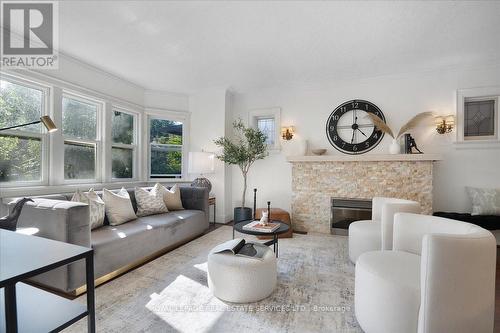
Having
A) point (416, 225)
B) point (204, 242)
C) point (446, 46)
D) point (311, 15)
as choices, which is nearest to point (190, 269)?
point (204, 242)

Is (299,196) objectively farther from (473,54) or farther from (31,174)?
(31,174)

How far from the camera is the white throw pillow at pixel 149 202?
10.7 ft

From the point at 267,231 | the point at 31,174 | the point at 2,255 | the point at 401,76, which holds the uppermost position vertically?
the point at 401,76

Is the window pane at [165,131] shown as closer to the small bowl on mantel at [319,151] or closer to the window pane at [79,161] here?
the window pane at [79,161]

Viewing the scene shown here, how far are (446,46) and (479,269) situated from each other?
9.94ft

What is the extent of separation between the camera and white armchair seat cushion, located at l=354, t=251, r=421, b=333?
1.37m

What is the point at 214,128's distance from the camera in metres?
4.74

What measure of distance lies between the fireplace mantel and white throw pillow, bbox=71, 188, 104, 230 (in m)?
2.94

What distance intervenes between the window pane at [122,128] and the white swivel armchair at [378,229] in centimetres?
405

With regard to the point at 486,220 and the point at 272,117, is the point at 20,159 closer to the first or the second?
the point at 272,117

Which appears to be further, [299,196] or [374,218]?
[299,196]

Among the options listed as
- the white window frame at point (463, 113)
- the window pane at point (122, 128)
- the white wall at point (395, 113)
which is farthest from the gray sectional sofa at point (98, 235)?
the white window frame at point (463, 113)

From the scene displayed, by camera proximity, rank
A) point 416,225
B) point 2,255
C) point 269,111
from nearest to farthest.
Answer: point 2,255 → point 416,225 → point 269,111

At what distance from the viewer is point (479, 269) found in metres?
1.23
